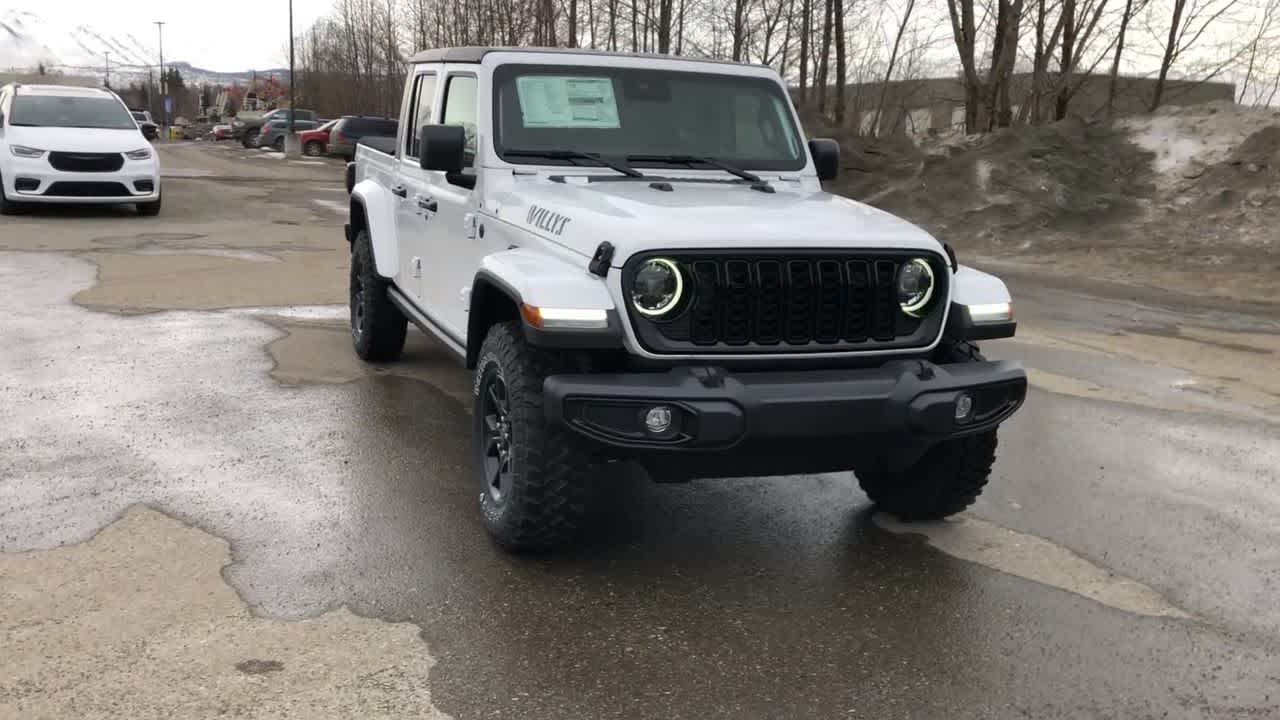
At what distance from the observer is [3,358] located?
7.58 m

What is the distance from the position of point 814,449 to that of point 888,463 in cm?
43

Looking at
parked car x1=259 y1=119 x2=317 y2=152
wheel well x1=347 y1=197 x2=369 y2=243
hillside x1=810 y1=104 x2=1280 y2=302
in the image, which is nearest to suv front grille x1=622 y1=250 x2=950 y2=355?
wheel well x1=347 y1=197 x2=369 y2=243

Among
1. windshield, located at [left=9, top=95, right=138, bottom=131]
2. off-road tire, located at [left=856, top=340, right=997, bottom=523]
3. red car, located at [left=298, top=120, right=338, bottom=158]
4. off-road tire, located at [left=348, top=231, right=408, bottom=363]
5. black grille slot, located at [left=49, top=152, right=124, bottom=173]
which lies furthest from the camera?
red car, located at [left=298, top=120, right=338, bottom=158]

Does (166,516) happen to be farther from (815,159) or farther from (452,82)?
(815,159)

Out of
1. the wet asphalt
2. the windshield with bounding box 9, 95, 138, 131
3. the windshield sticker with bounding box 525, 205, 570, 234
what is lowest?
the wet asphalt

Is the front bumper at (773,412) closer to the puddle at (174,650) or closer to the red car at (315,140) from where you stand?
the puddle at (174,650)

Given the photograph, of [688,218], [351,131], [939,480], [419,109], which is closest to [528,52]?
[419,109]

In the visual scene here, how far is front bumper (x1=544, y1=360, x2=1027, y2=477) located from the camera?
3.81m


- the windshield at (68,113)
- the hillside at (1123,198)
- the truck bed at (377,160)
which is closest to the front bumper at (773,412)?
the truck bed at (377,160)

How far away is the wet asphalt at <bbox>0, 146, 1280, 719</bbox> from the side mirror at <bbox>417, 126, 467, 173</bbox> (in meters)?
1.46

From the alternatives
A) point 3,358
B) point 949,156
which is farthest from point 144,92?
point 3,358

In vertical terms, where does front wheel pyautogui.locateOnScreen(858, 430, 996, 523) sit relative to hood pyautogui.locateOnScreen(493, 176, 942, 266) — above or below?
below

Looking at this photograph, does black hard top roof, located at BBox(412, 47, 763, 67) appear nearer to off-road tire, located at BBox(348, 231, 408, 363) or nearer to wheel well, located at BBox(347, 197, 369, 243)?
off-road tire, located at BBox(348, 231, 408, 363)

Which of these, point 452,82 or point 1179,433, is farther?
point 1179,433
